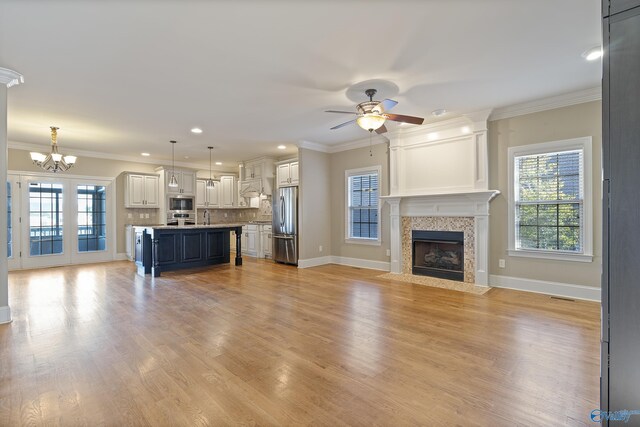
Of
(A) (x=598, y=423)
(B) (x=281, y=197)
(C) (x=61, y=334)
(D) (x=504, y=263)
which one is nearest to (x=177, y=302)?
(C) (x=61, y=334)

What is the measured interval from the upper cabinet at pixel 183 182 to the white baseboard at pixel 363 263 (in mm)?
4734

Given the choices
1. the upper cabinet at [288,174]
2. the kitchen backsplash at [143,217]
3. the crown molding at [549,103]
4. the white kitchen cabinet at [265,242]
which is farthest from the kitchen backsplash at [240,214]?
the crown molding at [549,103]

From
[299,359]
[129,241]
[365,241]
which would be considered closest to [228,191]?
[129,241]

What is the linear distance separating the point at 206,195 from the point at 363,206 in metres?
5.23

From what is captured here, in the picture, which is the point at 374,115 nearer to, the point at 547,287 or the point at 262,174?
the point at 547,287

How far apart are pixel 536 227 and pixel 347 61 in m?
3.74

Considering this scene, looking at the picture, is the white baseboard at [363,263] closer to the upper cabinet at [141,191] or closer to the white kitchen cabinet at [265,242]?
the white kitchen cabinet at [265,242]

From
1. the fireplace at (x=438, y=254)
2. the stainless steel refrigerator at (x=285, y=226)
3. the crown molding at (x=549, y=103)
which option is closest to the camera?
the crown molding at (x=549, y=103)

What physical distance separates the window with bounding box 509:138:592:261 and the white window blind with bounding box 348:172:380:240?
2.61m

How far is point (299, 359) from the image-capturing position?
8.37 ft

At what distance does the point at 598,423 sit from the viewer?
5.75ft

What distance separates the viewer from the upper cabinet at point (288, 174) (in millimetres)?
7219

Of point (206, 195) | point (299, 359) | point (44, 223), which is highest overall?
point (206, 195)

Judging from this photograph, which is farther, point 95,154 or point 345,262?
point 95,154
